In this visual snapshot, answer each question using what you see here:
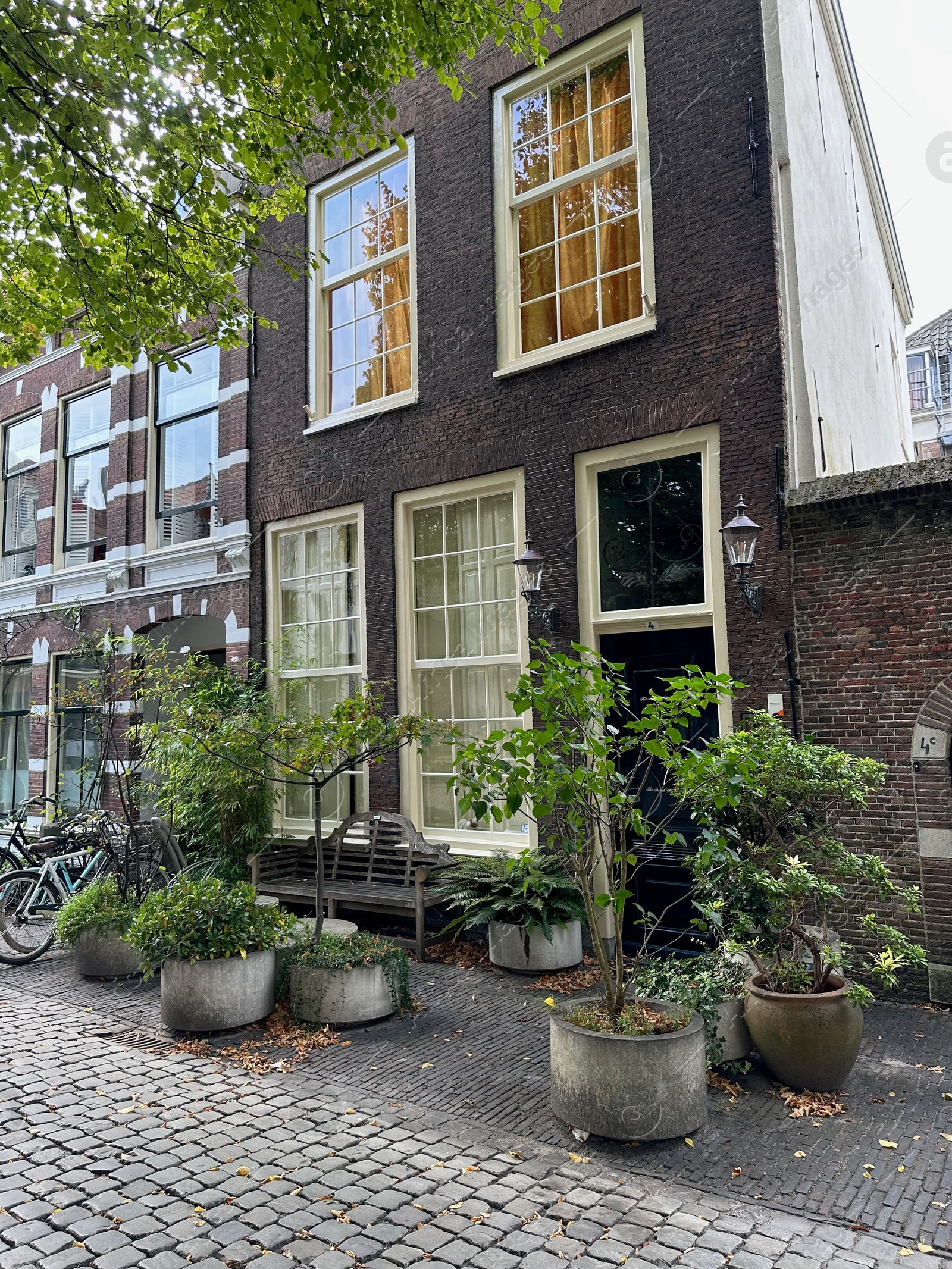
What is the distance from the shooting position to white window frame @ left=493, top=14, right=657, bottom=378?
827 centimetres

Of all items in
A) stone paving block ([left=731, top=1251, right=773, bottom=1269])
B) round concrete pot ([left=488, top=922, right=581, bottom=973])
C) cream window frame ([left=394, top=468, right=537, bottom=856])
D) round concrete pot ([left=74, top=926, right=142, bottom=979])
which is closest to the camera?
stone paving block ([left=731, top=1251, right=773, bottom=1269])

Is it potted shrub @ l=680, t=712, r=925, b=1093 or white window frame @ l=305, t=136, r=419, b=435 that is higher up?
white window frame @ l=305, t=136, r=419, b=435

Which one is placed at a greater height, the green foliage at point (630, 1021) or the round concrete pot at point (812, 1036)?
the green foliage at point (630, 1021)

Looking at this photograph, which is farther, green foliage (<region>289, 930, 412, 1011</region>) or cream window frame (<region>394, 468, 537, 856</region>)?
cream window frame (<region>394, 468, 537, 856</region>)

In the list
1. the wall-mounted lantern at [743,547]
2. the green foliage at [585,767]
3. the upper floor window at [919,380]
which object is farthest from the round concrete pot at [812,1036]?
the upper floor window at [919,380]

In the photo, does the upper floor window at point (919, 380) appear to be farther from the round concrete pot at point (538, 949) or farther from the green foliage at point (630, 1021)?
the green foliage at point (630, 1021)

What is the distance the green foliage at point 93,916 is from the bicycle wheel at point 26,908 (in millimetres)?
774

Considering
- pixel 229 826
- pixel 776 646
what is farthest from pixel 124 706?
pixel 776 646

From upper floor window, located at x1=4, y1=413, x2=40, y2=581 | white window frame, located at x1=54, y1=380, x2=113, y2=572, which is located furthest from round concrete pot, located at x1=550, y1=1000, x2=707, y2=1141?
upper floor window, located at x1=4, y1=413, x2=40, y2=581

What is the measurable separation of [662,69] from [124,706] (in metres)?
10.5

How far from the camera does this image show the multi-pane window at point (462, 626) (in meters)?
9.32

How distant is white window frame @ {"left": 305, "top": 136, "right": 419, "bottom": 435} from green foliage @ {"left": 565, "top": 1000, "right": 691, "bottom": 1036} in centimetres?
697

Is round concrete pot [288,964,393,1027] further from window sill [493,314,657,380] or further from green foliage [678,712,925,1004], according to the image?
window sill [493,314,657,380]

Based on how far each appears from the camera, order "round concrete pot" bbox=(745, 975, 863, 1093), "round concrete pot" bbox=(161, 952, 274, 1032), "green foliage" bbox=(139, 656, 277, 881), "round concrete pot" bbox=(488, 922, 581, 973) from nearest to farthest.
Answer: "round concrete pot" bbox=(745, 975, 863, 1093)
"round concrete pot" bbox=(161, 952, 274, 1032)
"round concrete pot" bbox=(488, 922, 581, 973)
"green foliage" bbox=(139, 656, 277, 881)
